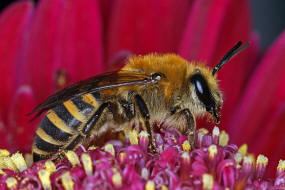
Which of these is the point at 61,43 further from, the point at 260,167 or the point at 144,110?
the point at 260,167

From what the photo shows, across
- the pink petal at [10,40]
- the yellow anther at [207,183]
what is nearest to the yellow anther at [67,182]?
the yellow anther at [207,183]

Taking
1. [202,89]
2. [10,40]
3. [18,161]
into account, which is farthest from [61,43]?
[202,89]

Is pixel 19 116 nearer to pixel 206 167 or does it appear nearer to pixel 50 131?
pixel 50 131

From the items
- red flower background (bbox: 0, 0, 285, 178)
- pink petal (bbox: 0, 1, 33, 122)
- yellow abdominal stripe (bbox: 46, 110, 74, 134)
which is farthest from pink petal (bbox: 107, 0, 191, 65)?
yellow abdominal stripe (bbox: 46, 110, 74, 134)

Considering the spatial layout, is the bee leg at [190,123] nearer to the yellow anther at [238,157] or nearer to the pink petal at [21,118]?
the yellow anther at [238,157]

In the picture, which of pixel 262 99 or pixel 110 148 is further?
pixel 262 99

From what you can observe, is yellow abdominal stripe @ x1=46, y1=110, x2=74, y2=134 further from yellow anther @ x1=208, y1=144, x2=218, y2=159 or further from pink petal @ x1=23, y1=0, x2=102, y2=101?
pink petal @ x1=23, y1=0, x2=102, y2=101
